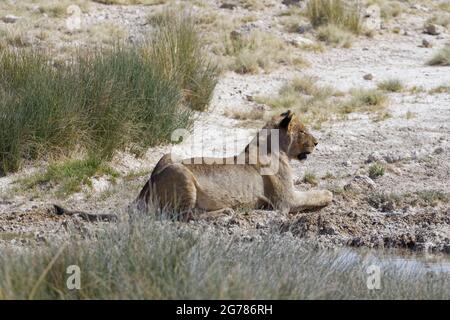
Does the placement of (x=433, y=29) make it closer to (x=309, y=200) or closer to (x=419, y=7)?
(x=419, y=7)

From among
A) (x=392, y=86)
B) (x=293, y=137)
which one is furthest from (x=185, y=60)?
(x=293, y=137)

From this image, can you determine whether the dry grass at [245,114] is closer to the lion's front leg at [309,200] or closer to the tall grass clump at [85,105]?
the tall grass clump at [85,105]

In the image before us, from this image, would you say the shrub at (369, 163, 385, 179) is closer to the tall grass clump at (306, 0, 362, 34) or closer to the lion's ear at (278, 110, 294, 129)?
the lion's ear at (278, 110, 294, 129)

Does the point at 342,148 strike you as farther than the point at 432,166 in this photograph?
Yes

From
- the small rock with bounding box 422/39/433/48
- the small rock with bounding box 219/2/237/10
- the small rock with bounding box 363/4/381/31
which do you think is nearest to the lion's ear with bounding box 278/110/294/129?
the small rock with bounding box 422/39/433/48

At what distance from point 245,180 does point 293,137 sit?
1.01m

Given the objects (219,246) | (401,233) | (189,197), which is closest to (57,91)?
(189,197)

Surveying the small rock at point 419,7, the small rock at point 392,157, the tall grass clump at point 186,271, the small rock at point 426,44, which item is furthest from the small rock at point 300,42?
the tall grass clump at point 186,271

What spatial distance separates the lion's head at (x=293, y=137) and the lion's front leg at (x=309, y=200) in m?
0.55

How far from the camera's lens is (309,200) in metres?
12.5

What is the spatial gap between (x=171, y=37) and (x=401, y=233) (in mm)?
7141

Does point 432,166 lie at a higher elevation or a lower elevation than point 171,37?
lower

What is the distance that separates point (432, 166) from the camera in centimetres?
1452

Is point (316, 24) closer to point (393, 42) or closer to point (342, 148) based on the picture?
point (393, 42)
